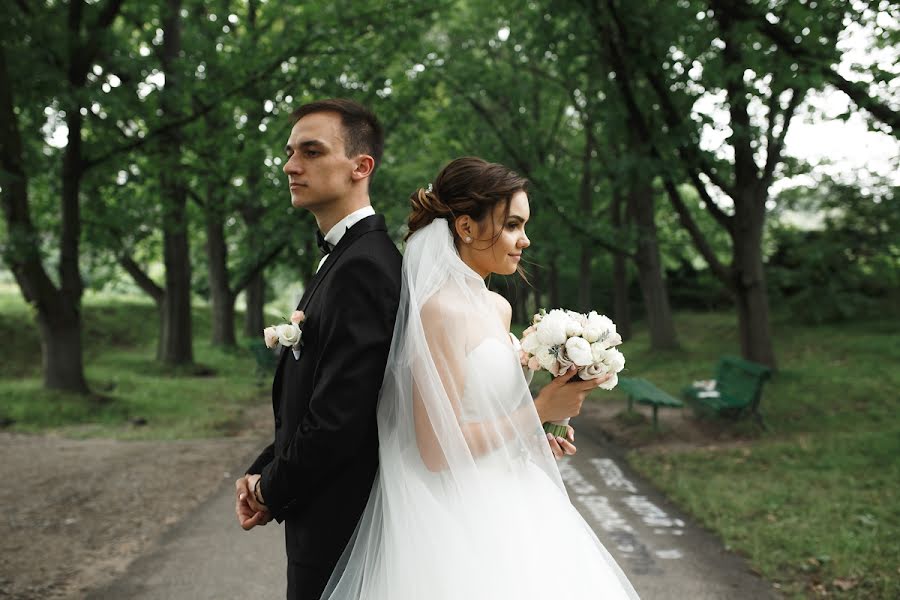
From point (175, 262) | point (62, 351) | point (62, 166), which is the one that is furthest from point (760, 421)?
point (175, 262)

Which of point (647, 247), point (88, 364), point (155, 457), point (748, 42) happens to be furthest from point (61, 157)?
point (647, 247)

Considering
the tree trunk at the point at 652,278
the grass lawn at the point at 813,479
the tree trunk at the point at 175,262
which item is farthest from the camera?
the tree trunk at the point at 652,278

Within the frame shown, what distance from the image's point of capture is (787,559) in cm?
595

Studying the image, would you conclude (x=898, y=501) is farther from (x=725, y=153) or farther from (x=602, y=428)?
(x=725, y=153)

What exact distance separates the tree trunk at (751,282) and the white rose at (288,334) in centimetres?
1188

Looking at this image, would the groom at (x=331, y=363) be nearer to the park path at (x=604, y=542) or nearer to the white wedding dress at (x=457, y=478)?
the white wedding dress at (x=457, y=478)

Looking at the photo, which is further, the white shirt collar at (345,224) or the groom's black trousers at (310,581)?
the white shirt collar at (345,224)

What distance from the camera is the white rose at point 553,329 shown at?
8.85 feet

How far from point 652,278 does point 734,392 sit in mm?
9570

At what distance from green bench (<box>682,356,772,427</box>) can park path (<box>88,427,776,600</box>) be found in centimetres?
350

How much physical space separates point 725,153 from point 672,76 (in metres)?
1.77

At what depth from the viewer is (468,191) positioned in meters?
2.84

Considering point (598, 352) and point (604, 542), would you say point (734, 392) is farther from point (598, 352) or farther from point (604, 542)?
point (598, 352)

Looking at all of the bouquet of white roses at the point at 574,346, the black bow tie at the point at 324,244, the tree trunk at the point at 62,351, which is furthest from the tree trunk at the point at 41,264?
the bouquet of white roses at the point at 574,346
